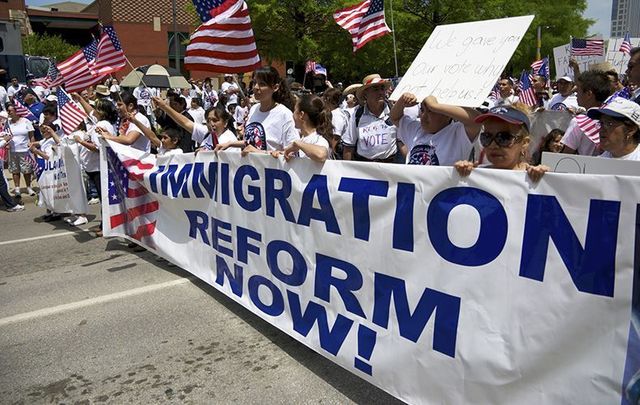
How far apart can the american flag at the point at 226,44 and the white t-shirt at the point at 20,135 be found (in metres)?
6.13

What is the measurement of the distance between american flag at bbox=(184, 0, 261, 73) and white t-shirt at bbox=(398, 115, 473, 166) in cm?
239

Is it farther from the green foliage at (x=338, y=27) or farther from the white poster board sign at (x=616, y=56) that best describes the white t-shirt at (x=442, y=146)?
the green foliage at (x=338, y=27)

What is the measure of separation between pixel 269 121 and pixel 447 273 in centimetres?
245

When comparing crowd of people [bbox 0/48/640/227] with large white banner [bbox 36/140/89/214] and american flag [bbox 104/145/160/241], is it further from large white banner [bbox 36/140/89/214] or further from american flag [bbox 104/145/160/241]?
american flag [bbox 104/145/160/241]

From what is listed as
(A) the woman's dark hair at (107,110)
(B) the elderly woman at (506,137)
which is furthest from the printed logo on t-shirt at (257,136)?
(A) the woman's dark hair at (107,110)

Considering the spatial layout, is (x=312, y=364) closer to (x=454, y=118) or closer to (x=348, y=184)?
(x=348, y=184)

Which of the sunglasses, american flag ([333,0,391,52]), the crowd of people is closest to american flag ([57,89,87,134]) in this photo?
the crowd of people

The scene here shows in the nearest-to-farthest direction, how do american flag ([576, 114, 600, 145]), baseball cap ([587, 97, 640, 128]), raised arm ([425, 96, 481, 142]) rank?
baseball cap ([587, 97, 640, 128]), raised arm ([425, 96, 481, 142]), american flag ([576, 114, 600, 145])

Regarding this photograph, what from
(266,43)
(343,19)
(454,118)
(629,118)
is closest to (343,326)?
(454,118)

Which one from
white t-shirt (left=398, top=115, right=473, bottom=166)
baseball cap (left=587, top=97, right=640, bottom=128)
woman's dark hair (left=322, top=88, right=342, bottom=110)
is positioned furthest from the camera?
woman's dark hair (left=322, top=88, right=342, bottom=110)

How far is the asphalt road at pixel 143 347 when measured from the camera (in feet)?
10.3

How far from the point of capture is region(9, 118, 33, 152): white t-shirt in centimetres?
963

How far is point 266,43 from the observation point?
27.0m

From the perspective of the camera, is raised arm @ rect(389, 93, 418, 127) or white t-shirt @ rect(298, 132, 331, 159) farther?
white t-shirt @ rect(298, 132, 331, 159)
